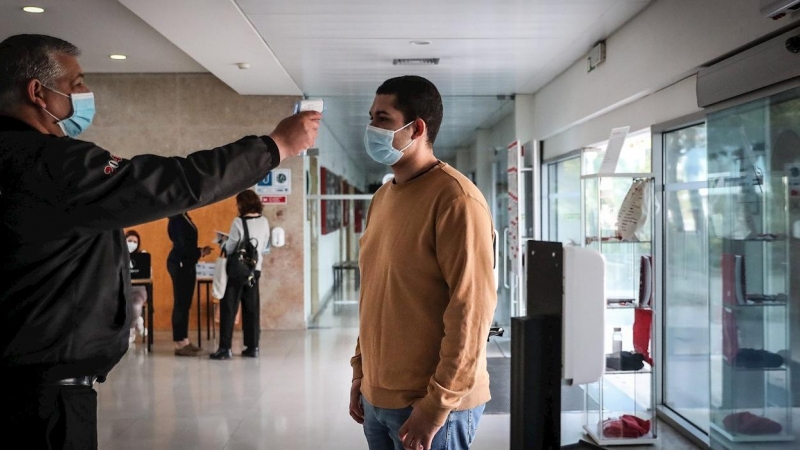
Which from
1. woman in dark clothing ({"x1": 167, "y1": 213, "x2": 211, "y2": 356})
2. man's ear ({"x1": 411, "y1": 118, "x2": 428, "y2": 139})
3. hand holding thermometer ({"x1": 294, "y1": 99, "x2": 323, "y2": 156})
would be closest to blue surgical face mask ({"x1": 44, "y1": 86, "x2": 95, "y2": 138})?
hand holding thermometer ({"x1": 294, "y1": 99, "x2": 323, "y2": 156})

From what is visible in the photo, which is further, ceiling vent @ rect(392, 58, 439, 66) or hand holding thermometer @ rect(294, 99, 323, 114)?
ceiling vent @ rect(392, 58, 439, 66)

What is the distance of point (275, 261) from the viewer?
34.0 ft

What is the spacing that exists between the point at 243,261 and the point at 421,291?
612 cm

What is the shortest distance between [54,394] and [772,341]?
11.4 ft

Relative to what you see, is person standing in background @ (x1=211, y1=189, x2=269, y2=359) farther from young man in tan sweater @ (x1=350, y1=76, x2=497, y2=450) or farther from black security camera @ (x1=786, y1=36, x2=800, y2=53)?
young man in tan sweater @ (x1=350, y1=76, x2=497, y2=450)

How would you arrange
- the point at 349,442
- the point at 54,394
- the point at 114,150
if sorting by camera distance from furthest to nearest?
the point at 114,150, the point at 349,442, the point at 54,394

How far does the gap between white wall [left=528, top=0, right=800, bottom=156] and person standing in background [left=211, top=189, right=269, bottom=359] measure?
3426 mm

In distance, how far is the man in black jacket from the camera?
1640 millimetres

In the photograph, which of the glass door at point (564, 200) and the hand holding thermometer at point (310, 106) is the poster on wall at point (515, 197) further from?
the hand holding thermometer at point (310, 106)

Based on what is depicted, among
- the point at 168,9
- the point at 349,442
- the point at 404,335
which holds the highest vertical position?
the point at 168,9

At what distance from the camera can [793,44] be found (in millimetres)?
3559

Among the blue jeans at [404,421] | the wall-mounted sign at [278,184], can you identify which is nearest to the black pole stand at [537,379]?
the blue jeans at [404,421]

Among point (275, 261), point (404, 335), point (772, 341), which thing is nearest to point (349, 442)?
point (772, 341)

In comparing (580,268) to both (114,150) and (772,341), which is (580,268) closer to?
(772,341)
